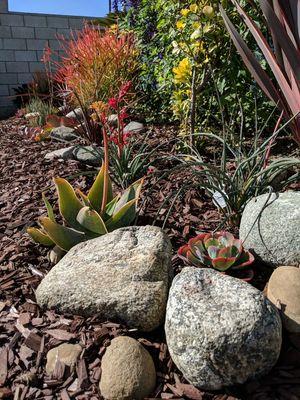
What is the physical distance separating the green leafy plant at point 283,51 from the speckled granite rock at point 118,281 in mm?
1236

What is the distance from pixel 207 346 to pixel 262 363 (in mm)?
206

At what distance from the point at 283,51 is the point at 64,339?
1.95m

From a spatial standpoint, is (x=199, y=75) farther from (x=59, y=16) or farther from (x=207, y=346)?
(x=59, y=16)

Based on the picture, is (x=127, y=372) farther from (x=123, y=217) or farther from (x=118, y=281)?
(x=123, y=217)

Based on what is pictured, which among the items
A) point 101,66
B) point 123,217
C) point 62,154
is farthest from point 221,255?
point 101,66

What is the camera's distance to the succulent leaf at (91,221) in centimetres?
220

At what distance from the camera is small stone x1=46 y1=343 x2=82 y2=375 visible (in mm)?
1656

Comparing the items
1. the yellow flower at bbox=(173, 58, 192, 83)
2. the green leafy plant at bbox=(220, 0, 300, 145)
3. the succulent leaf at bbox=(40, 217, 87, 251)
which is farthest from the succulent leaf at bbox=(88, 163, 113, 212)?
the yellow flower at bbox=(173, 58, 192, 83)

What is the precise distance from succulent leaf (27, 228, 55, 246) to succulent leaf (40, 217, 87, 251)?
0.52ft

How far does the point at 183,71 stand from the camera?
3.35 m

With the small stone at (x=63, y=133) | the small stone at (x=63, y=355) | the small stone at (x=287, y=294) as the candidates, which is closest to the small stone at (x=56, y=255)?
the small stone at (x=63, y=355)

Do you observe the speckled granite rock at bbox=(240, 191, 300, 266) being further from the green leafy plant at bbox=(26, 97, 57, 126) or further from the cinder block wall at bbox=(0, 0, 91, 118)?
the cinder block wall at bbox=(0, 0, 91, 118)

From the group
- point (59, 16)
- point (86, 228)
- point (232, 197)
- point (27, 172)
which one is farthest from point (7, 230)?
point (59, 16)

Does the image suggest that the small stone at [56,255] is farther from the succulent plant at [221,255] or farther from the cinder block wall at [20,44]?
the cinder block wall at [20,44]
